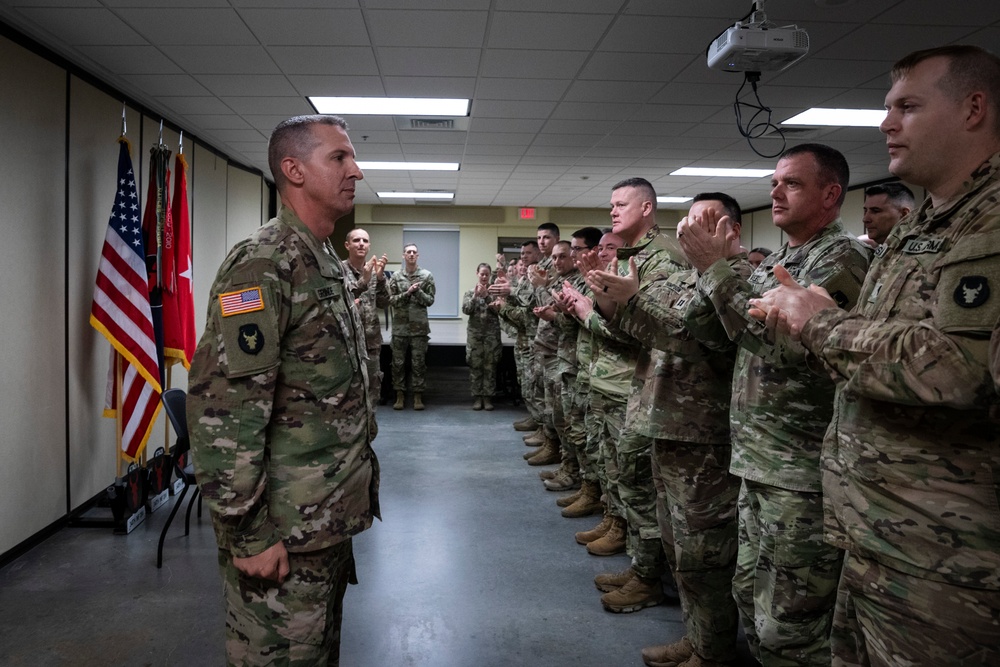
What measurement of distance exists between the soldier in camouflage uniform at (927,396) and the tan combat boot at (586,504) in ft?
8.48

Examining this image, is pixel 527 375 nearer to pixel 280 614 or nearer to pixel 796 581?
pixel 796 581

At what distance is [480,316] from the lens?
735 centimetres

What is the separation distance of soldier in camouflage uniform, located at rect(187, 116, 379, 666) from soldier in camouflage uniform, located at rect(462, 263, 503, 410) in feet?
18.4

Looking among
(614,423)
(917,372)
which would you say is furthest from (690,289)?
(917,372)

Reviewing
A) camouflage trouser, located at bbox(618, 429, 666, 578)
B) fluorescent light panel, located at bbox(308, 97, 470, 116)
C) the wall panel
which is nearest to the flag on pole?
the wall panel

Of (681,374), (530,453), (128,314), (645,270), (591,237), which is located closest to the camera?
(681,374)

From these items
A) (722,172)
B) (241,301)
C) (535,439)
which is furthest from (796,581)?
(722,172)

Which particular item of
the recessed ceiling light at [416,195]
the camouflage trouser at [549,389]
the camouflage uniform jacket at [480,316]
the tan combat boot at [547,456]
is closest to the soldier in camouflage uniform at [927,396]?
the camouflage trouser at [549,389]

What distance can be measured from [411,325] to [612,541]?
4344 mm

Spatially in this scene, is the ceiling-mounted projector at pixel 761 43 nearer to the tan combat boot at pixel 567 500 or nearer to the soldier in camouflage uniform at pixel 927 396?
the soldier in camouflage uniform at pixel 927 396

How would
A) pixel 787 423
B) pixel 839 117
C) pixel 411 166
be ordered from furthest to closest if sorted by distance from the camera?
pixel 411 166 → pixel 839 117 → pixel 787 423

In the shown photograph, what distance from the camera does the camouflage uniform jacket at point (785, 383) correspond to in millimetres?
1647

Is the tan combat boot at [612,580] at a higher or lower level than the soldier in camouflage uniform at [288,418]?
lower

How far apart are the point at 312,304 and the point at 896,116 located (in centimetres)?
127
